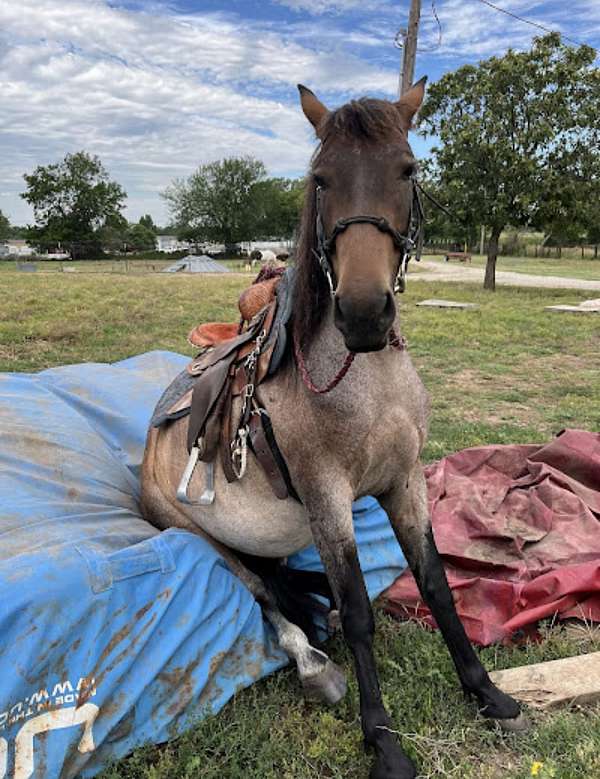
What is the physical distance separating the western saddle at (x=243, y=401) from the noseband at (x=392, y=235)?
468 millimetres

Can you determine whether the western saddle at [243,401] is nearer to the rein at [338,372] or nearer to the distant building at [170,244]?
the rein at [338,372]

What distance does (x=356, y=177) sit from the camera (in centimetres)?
192

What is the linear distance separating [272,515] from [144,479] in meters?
1.02

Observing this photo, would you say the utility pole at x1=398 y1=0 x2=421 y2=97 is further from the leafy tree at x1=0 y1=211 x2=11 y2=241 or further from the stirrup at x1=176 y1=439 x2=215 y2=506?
the leafy tree at x1=0 y1=211 x2=11 y2=241

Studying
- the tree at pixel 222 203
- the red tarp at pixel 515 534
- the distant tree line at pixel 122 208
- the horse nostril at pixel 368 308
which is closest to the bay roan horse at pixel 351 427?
the horse nostril at pixel 368 308

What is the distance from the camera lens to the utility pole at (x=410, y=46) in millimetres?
12484

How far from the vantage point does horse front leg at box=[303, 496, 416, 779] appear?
2330mm

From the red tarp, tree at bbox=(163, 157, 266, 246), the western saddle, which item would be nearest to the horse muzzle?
the western saddle

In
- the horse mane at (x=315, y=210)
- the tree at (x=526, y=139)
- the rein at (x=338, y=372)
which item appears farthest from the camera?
the tree at (x=526, y=139)

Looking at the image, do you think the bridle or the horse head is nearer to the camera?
the horse head

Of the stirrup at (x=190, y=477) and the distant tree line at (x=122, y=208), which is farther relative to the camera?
the distant tree line at (x=122, y=208)

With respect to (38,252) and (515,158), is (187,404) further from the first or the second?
(38,252)

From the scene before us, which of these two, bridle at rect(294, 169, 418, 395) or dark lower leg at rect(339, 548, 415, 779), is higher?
bridle at rect(294, 169, 418, 395)

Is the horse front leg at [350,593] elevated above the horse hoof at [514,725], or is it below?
above
